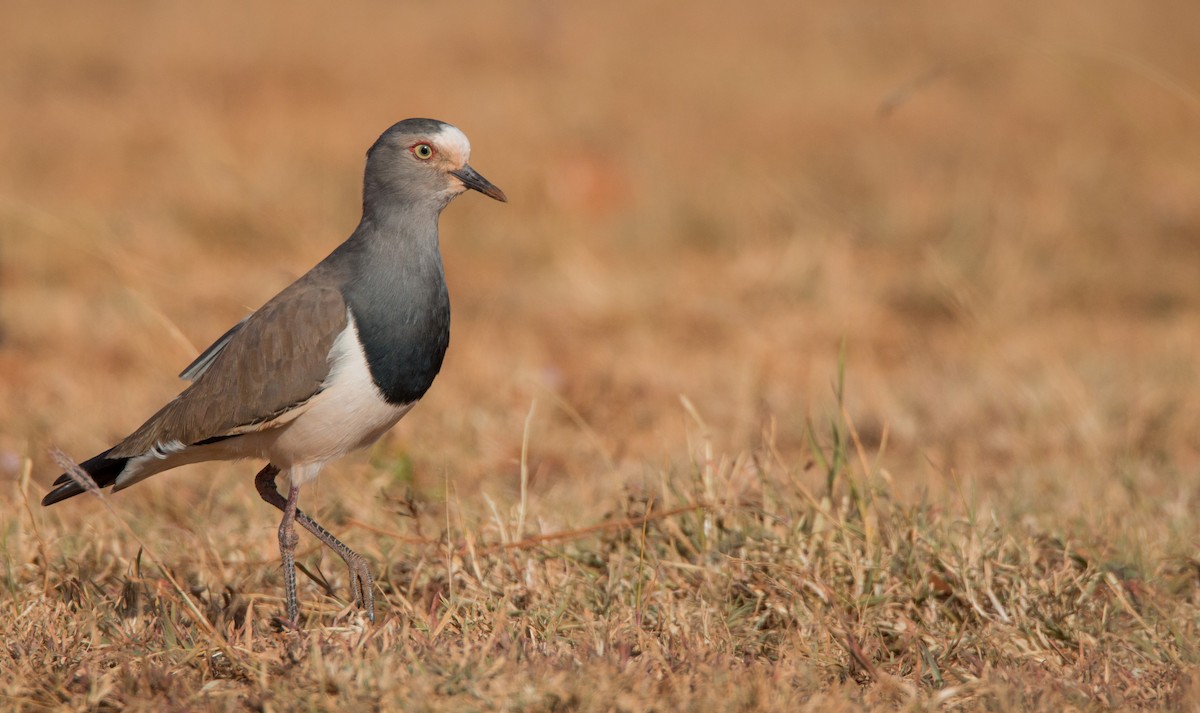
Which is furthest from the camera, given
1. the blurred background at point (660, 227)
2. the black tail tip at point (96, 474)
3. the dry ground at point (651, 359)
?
the blurred background at point (660, 227)

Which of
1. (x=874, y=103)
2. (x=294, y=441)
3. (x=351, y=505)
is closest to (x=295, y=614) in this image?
(x=294, y=441)

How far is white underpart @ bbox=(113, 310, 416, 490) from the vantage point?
10.4 feet

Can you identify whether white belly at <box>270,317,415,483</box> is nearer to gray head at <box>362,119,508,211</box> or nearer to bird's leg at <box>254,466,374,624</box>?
bird's leg at <box>254,466,374,624</box>

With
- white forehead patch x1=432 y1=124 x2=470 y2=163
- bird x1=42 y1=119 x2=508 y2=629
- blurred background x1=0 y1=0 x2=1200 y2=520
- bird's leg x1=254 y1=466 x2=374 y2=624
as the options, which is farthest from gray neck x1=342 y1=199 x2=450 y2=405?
blurred background x1=0 y1=0 x2=1200 y2=520

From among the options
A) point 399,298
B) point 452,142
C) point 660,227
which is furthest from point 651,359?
point 399,298

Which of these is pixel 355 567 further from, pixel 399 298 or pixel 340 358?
pixel 399 298

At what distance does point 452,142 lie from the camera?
11.2 feet

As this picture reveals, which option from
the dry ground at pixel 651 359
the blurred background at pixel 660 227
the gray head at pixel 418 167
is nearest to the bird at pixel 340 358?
the gray head at pixel 418 167

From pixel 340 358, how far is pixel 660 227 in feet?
17.5

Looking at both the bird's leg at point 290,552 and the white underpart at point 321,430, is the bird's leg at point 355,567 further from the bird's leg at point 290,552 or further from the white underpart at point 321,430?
the white underpart at point 321,430

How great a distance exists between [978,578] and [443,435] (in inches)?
91.0

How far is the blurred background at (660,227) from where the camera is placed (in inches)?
195

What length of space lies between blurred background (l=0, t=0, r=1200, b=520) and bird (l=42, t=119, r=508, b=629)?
18.7 inches

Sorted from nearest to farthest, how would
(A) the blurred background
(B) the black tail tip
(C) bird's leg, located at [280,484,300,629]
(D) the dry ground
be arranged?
(D) the dry ground → (C) bird's leg, located at [280,484,300,629] → (B) the black tail tip → (A) the blurred background
